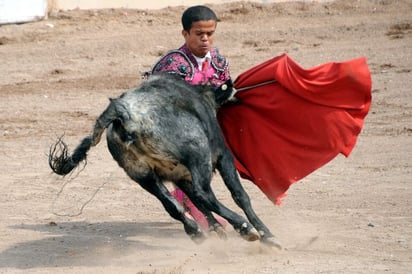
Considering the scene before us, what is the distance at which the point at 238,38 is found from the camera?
46.9 ft

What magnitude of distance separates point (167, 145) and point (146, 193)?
234 cm

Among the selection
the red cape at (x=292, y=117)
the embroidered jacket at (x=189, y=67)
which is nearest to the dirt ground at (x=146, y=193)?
the red cape at (x=292, y=117)

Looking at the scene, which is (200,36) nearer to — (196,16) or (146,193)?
(196,16)

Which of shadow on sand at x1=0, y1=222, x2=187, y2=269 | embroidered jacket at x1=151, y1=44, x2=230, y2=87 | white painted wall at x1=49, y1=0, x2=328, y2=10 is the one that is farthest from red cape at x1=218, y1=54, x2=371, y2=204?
white painted wall at x1=49, y1=0, x2=328, y2=10

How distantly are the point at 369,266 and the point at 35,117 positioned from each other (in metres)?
5.68

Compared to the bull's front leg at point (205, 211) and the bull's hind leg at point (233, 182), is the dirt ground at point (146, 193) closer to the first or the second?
the bull's front leg at point (205, 211)

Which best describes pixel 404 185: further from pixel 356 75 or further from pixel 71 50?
pixel 71 50

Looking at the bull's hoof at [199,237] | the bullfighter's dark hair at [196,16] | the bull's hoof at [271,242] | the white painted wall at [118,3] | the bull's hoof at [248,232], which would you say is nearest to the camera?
the bull's hoof at [248,232]

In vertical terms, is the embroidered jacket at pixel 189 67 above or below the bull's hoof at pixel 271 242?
above

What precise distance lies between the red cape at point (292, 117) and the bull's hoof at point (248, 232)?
0.84 m

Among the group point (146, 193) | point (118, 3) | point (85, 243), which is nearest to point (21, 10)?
point (118, 3)

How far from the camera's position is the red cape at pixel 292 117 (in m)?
7.85

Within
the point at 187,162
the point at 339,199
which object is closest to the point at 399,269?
the point at 187,162

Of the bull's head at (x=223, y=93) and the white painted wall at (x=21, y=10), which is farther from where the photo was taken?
the white painted wall at (x=21, y=10)
